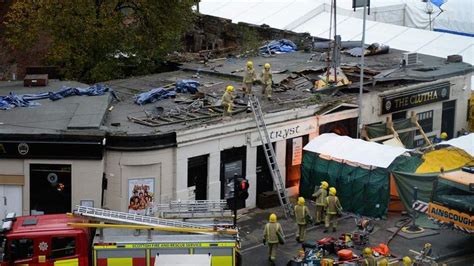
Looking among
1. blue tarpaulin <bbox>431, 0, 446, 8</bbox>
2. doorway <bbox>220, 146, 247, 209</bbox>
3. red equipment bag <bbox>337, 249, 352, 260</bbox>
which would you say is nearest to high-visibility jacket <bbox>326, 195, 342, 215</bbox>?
red equipment bag <bbox>337, 249, 352, 260</bbox>

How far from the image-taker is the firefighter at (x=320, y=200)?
85.1 feet

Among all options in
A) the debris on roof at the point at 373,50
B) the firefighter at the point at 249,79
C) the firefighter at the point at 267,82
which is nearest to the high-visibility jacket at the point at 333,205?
the firefighter at the point at 249,79

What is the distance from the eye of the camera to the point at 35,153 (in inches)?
979

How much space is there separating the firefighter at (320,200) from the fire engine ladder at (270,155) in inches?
54.5

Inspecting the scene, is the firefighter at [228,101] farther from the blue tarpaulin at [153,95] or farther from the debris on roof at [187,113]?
the blue tarpaulin at [153,95]

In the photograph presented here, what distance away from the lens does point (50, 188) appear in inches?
992

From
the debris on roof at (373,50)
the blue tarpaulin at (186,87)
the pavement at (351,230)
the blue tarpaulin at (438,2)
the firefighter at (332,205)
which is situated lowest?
the pavement at (351,230)

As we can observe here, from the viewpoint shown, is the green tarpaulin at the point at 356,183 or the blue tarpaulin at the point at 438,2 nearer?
the green tarpaulin at the point at 356,183

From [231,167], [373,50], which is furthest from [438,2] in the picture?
[231,167]

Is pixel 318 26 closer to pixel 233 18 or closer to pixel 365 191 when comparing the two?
pixel 233 18

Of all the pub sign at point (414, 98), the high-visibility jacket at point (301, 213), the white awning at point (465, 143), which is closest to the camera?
the high-visibility jacket at point (301, 213)

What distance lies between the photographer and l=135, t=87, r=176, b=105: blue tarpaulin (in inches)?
1154

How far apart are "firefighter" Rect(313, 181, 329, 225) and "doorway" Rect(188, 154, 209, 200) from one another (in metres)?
3.47

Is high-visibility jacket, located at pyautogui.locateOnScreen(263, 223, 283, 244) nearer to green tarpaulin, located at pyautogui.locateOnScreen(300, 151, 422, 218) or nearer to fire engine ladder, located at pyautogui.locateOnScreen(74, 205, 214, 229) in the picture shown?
fire engine ladder, located at pyautogui.locateOnScreen(74, 205, 214, 229)
